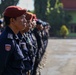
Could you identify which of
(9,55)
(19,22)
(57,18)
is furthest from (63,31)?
(9,55)

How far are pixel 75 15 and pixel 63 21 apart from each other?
4.13m

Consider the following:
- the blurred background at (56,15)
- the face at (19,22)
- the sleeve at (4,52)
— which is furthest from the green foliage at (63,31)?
the sleeve at (4,52)

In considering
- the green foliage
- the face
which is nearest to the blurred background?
the green foliage

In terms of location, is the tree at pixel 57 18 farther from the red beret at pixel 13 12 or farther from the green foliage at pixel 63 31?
the red beret at pixel 13 12

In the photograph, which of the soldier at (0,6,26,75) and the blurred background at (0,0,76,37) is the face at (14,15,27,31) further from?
the blurred background at (0,0,76,37)

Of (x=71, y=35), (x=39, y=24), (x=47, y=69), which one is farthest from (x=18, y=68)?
(x=71, y=35)

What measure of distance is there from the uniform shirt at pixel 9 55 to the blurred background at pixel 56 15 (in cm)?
3963

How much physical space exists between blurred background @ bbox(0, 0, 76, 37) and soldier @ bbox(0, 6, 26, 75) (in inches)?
1560

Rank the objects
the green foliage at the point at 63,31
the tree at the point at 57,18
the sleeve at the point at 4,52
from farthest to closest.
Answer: the tree at the point at 57,18 < the green foliage at the point at 63,31 < the sleeve at the point at 4,52

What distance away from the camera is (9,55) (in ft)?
11.8

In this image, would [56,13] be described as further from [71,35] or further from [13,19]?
[13,19]

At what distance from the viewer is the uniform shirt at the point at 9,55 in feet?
11.6

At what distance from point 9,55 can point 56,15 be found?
4127 centimetres

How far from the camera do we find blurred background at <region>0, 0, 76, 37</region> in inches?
1766
